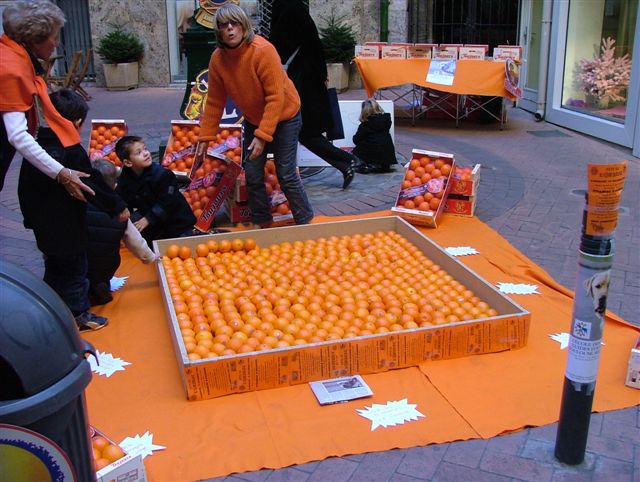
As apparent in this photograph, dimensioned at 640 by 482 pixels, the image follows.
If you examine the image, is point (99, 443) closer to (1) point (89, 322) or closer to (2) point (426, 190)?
(1) point (89, 322)

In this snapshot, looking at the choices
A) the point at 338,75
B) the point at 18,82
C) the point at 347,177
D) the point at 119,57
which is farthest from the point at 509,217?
the point at 119,57

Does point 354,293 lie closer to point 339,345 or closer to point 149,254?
point 339,345

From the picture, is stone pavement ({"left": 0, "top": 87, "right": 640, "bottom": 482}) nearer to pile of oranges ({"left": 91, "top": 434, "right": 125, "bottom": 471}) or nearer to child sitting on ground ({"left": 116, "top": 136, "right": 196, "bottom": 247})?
pile of oranges ({"left": 91, "top": 434, "right": 125, "bottom": 471})

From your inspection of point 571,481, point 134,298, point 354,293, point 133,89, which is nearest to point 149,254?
point 134,298

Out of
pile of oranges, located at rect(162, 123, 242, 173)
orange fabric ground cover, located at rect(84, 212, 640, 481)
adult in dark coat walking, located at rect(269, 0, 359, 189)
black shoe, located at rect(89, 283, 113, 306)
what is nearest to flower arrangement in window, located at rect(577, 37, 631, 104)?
adult in dark coat walking, located at rect(269, 0, 359, 189)

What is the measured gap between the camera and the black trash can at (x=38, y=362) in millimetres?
1631

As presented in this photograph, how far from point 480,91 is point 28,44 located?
795cm

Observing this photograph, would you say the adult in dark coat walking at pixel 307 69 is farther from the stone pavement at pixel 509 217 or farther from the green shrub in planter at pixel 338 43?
the green shrub in planter at pixel 338 43

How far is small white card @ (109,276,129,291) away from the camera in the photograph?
16.6 feet

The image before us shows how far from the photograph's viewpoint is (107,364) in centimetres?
393

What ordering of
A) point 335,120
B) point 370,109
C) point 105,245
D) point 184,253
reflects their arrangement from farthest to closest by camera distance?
point 370,109
point 335,120
point 184,253
point 105,245

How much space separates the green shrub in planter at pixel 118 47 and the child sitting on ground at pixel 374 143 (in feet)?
33.3

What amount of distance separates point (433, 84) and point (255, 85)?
5695mm

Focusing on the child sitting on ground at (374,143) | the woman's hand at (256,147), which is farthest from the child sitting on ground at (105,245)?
the child sitting on ground at (374,143)
